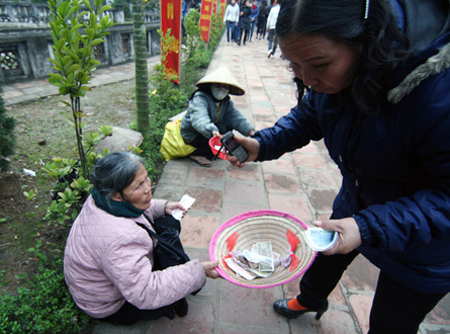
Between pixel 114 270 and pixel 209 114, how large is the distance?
2.42 m

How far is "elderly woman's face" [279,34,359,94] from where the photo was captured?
83 centimetres

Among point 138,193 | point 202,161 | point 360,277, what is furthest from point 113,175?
point 202,161

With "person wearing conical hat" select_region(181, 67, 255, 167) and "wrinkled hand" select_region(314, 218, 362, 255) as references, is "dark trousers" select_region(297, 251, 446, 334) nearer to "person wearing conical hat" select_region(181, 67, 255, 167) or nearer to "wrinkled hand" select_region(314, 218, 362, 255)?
"wrinkled hand" select_region(314, 218, 362, 255)

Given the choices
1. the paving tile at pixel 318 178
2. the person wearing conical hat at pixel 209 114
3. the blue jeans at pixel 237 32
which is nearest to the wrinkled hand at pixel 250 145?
the person wearing conical hat at pixel 209 114

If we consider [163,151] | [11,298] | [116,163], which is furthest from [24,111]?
[116,163]

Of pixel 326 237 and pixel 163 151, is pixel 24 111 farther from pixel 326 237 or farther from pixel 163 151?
pixel 326 237

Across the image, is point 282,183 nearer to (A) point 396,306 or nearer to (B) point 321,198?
(B) point 321,198

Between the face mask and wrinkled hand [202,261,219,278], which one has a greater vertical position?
the face mask

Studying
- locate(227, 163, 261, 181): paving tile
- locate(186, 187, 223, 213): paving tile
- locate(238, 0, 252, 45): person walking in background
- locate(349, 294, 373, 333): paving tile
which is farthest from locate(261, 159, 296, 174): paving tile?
locate(238, 0, 252, 45): person walking in background

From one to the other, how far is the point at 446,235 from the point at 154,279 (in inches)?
49.7

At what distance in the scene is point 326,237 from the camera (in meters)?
1.07

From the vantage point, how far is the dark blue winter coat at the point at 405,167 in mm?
830

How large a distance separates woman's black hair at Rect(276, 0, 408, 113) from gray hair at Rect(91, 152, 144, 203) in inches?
42.3

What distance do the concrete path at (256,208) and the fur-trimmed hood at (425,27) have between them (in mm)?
1697
